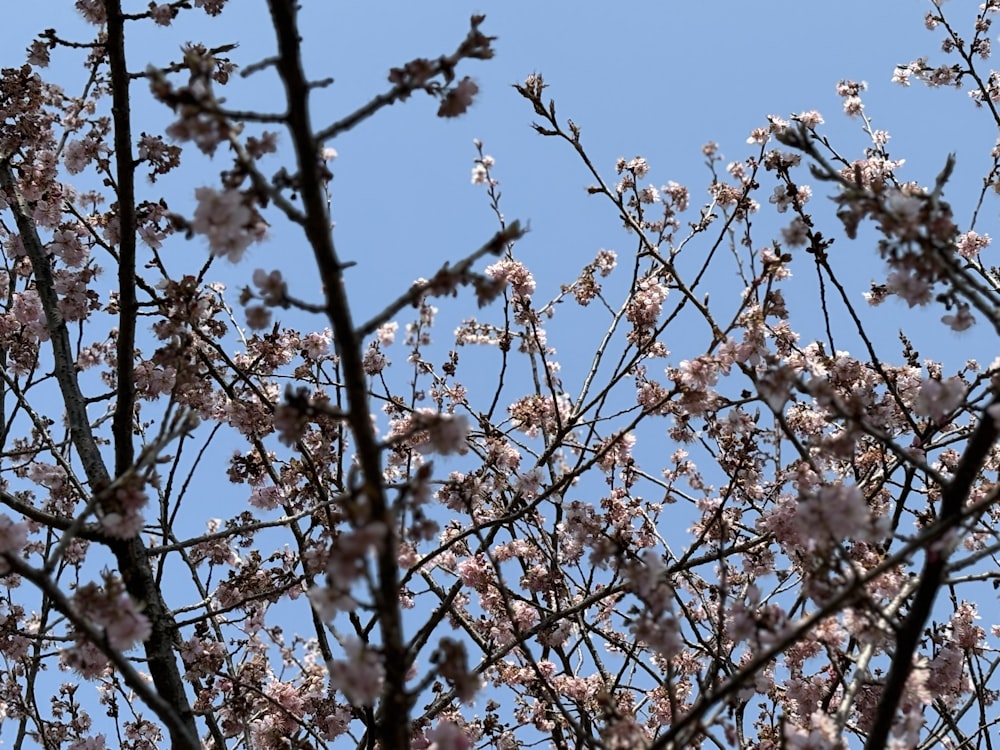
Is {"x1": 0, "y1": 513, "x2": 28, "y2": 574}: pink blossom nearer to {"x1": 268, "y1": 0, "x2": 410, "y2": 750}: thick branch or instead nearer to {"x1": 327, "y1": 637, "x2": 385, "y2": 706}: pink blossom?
{"x1": 327, "y1": 637, "x2": 385, "y2": 706}: pink blossom

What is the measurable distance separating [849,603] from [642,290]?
374cm

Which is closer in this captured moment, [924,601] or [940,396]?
[924,601]

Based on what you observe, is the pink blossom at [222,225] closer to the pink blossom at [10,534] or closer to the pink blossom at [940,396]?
the pink blossom at [10,534]

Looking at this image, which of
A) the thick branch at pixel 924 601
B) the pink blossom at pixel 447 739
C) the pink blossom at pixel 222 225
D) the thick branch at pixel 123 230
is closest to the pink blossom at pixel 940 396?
the thick branch at pixel 924 601

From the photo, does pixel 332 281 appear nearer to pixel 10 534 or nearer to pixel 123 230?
pixel 10 534

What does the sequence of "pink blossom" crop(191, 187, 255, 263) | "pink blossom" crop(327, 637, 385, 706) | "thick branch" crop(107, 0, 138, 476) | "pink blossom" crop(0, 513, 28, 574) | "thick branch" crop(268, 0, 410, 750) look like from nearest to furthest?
"thick branch" crop(268, 0, 410, 750) → "pink blossom" crop(327, 637, 385, 706) → "pink blossom" crop(191, 187, 255, 263) → "pink blossom" crop(0, 513, 28, 574) → "thick branch" crop(107, 0, 138, 476)

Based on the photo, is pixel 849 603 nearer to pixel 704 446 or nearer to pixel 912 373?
pixel 912 373

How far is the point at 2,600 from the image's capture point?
6848 mm

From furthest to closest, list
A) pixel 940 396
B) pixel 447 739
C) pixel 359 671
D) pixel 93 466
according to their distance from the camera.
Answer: pixel 93 466 < pixel 940 396 < pixel 447 739 < pixel 359 671

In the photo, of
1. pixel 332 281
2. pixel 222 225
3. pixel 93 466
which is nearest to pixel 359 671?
pixel 332 281

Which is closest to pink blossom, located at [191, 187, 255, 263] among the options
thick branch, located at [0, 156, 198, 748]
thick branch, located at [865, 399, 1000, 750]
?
thick branch, located at [0, 156, 198, 748]

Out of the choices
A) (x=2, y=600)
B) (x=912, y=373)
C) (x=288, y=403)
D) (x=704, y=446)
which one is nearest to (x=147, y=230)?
(x=288, y=403)

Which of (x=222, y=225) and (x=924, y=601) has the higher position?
(x=222, y=225)

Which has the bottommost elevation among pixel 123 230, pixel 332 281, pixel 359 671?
pixel 359 671
